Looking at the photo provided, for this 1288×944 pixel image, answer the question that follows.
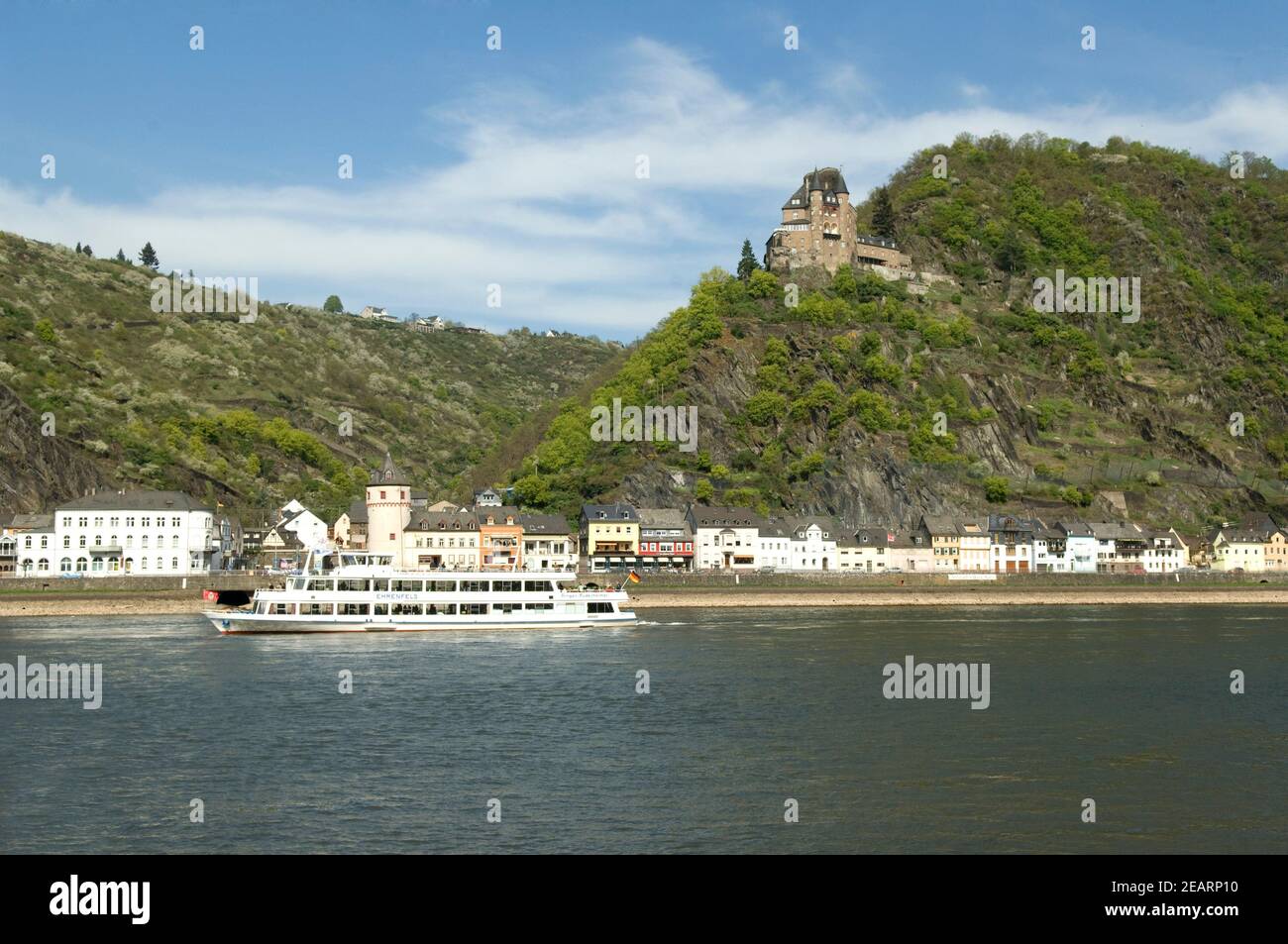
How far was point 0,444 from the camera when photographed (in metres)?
107

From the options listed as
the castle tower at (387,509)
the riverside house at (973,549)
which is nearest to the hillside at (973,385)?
the riverside house at (973,549)

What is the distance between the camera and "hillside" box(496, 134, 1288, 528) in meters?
124

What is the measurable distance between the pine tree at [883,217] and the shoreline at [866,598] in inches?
3038

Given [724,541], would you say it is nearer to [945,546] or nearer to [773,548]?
[773,548]

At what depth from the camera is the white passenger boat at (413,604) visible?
67.3 m

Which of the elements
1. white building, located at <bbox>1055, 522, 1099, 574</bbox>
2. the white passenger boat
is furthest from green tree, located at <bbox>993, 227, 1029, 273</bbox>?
the white passenger boat

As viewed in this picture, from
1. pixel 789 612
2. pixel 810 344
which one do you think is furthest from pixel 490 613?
pixel 810 344

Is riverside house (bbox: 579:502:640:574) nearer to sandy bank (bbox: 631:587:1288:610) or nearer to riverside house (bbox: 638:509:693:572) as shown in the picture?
riverside house (bbox: 638:509:693:572)

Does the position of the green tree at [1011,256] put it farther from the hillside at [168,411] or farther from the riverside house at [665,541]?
the riverside house at [665,541]

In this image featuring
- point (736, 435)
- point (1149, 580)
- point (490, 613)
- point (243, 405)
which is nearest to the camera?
point (490, 613)
